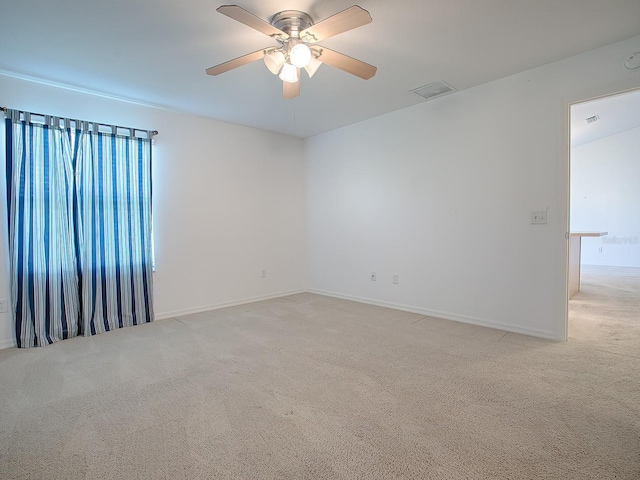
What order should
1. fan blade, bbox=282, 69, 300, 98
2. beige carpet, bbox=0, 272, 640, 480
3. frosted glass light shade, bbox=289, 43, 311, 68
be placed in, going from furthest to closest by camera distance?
fan blade, bbox=282, 69, 300, 98
frosted glass light shade, bbox=289, 43, 311, 68
beige carpet, bbox=0, 272, 640, 480

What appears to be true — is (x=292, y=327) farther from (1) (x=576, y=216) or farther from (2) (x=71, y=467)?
(1) (x=576, y=216)

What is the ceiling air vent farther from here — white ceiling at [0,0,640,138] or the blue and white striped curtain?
the blue and white striped curtain

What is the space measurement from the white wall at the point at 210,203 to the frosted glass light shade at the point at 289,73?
88.8 inches

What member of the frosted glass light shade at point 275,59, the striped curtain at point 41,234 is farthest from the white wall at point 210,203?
the frosted glass light shade at point 275,59

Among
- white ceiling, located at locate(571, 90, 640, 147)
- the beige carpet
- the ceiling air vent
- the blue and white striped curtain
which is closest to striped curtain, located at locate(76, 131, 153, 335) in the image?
the blue and white striped curtain

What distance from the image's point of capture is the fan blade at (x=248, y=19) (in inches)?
66.1

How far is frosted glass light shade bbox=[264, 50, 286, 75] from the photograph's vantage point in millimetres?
2293

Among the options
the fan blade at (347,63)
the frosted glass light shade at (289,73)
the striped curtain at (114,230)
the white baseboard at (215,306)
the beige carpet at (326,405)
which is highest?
the fan blade at (347,63)

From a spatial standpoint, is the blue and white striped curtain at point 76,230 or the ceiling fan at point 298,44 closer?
the ceiling fan at point 298,44

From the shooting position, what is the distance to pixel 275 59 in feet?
7.58

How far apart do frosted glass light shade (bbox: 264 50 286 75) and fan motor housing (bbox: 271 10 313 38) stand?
0.48 ft

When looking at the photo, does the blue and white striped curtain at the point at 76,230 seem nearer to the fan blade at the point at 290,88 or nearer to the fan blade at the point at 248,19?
the fan blade at the point at 290,88

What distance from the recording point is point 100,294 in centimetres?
342

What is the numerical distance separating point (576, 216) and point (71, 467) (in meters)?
10.4
